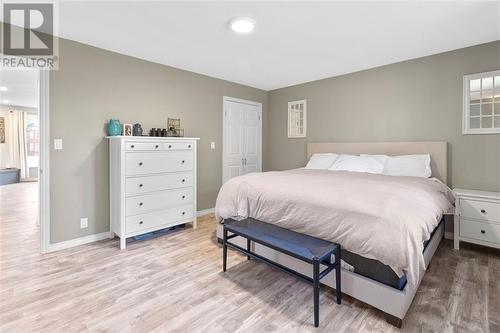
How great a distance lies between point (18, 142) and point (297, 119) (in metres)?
8.27

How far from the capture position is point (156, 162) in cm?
299

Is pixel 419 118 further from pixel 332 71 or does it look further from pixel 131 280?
pixel 131 280

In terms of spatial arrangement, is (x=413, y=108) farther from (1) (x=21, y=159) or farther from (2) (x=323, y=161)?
(1) (x=21, y=159)

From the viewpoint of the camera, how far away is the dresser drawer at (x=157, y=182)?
280 centimetres

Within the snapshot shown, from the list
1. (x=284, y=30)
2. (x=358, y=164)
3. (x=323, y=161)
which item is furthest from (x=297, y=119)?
(x=284, y=30)

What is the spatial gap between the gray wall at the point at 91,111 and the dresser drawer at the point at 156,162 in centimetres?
51

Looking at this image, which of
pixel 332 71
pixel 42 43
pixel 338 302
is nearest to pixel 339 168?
pixel 332 71

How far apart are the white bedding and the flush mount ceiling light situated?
59.7 inches

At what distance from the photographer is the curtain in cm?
716

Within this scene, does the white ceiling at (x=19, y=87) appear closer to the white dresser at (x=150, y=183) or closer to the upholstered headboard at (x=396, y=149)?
the white dresser at (x=150, y=183)

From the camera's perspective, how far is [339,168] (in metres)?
3.50

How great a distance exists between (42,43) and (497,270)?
5014 mm

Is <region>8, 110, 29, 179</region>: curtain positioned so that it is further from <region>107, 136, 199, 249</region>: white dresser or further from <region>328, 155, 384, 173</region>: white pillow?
<region>328, 155, 384, 173</region>: white pillow

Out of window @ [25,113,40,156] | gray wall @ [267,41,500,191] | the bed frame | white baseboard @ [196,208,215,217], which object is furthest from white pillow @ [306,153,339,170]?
window @ [25,113,40,156]
